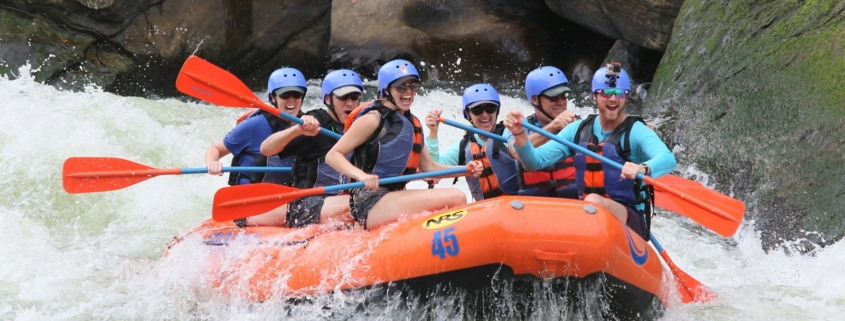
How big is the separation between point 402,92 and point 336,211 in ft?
2.99

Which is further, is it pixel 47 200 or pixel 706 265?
pixel 47 200

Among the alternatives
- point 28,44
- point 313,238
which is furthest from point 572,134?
point 28,44

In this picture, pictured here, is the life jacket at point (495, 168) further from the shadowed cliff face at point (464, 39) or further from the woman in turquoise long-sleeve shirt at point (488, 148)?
the shadowed cliff face at point (464, 39)

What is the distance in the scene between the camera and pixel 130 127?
952 centimetres

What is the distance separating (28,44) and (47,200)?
3063mm

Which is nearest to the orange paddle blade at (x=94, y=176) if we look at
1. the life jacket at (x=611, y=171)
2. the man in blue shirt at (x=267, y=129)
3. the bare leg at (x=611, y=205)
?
the man in blue shirt at (x=267, y=129)

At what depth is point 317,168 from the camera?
18.8ft

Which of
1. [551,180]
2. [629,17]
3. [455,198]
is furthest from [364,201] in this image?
[629,17]

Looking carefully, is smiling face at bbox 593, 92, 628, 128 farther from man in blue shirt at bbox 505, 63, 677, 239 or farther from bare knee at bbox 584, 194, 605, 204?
bare knee at bbox 584, 194, 605, 204

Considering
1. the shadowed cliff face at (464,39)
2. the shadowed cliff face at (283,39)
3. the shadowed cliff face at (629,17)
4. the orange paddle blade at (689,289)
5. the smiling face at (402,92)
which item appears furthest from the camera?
the shadowed cliff face at (464,39)

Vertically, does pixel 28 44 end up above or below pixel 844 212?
above

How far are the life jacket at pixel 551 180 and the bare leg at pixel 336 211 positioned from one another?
0.96 meters

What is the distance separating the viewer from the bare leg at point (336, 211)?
549 centimetres

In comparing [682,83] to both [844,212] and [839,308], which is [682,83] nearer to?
[844,212]
